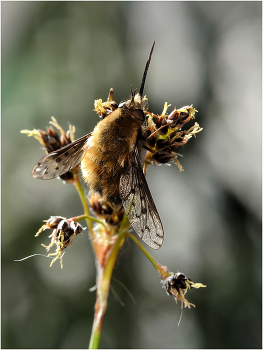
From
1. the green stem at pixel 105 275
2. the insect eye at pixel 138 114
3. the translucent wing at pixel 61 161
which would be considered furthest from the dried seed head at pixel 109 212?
the insect eye at pixel 138 114

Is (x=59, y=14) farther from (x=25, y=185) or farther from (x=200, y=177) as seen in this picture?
(x=200, y=177)

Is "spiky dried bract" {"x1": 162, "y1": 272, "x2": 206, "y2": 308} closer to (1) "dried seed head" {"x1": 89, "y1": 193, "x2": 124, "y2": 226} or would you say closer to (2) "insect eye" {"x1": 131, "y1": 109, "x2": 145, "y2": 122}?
(1) "dried seed head" {"x1": 89, "y1": 193, "x2": 124, "y2": 226}

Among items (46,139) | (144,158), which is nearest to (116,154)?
(144,158)

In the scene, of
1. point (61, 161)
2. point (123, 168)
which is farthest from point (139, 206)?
→ point (61, 161)

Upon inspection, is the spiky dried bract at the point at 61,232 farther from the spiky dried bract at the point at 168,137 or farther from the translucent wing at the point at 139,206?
the spiky dried bract at the point at 168,137

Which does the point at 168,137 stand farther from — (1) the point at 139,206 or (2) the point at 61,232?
(2) the point at 61,232

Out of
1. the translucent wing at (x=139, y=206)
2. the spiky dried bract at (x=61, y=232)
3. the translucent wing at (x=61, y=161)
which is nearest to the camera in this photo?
the translucent wing at (x=139, y=206)
